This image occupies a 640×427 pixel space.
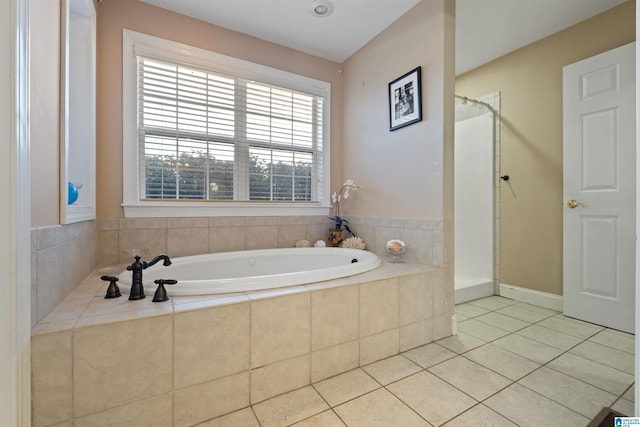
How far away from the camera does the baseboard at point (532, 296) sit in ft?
7.89

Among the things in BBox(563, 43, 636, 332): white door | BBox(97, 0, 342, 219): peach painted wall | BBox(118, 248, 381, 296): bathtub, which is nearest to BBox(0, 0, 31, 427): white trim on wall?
BBox(118, 248, 381, 296): bathtub

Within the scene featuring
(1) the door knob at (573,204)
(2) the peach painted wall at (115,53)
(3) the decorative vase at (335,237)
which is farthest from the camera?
(3) the decorative vase at (335,237)

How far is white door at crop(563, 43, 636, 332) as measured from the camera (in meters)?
1.96

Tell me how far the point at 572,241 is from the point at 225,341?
276 centimetres

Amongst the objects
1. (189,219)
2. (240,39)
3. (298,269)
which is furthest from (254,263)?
(240,39)

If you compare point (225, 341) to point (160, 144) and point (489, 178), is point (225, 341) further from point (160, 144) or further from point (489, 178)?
point (489, 178)

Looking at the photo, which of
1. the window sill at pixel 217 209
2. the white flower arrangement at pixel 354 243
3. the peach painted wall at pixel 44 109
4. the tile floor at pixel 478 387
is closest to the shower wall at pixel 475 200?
the tile floor at pixel 478 387

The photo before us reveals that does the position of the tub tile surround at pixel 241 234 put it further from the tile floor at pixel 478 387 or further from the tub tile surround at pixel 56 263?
the tile floor at pixel 478 387

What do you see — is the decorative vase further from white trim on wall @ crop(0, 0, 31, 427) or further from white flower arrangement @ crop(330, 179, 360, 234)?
white trim on wall @ crop(0, 0, 31, 427)

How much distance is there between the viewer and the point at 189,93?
2211mm

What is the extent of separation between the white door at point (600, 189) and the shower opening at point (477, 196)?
2.01 feet

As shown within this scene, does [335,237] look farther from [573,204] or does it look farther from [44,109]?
[44,109]

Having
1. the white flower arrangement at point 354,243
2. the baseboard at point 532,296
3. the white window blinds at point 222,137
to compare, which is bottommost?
the baseboard at point 532,296

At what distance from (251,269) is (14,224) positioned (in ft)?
4.91
